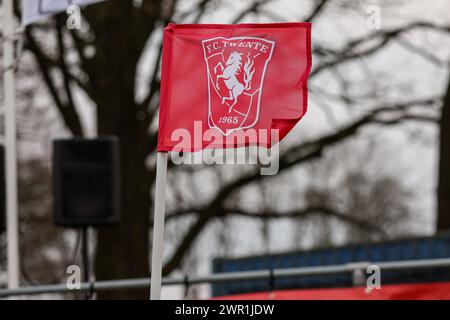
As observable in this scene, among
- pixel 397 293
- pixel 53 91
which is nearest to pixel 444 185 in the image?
pixel 53 91

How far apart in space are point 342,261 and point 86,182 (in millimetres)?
6174

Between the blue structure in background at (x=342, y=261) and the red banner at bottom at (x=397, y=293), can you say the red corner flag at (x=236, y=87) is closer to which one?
the red banner at bottom at (x=397, y=293)

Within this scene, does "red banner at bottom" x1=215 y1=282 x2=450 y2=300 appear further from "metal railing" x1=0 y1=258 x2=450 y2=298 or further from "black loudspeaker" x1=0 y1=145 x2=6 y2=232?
"black loudspeaker" x1=0 y1=145 x2=6 y2=232

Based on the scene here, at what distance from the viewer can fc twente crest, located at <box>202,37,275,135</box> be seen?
620 centimetres

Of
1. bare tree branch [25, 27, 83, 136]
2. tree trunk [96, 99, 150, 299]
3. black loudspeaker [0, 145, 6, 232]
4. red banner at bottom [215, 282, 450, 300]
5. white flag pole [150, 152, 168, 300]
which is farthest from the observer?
bare tree branch [25, 27, 83, 136]

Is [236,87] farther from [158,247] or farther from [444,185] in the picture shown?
[444,185]

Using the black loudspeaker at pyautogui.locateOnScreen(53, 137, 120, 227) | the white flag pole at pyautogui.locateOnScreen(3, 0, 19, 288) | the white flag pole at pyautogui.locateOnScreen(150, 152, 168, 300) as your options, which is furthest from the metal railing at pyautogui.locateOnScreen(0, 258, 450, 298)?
the white flag pole at pyautogui.locateOnScreen(150, 152, 168, 300)

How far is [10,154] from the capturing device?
405 inches

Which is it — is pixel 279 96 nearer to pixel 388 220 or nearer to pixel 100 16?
pixel 100 16

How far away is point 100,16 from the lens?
16812 mm

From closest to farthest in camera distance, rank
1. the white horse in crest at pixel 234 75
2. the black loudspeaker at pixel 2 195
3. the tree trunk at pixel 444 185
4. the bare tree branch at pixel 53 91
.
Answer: the white horse in crest at pixel 234 75 → the black loudspeaker at pixel 2 195 → the tree trunk at pixel 444 185 → the bare tree branch at pixel 53 91

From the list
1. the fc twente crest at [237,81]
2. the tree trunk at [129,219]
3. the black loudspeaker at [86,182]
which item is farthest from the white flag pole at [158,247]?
the tree trunk at [129,219]

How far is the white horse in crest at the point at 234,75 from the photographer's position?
6.18 metres
